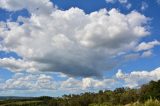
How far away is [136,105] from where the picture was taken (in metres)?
35.4

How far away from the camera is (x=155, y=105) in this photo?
3309 centimetres

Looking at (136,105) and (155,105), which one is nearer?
(155,105)

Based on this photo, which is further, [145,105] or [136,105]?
[136,105]

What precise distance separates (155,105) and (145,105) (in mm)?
992

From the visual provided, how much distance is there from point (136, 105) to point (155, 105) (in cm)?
277

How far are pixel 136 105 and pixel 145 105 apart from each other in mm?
2249

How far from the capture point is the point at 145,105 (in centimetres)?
3322
